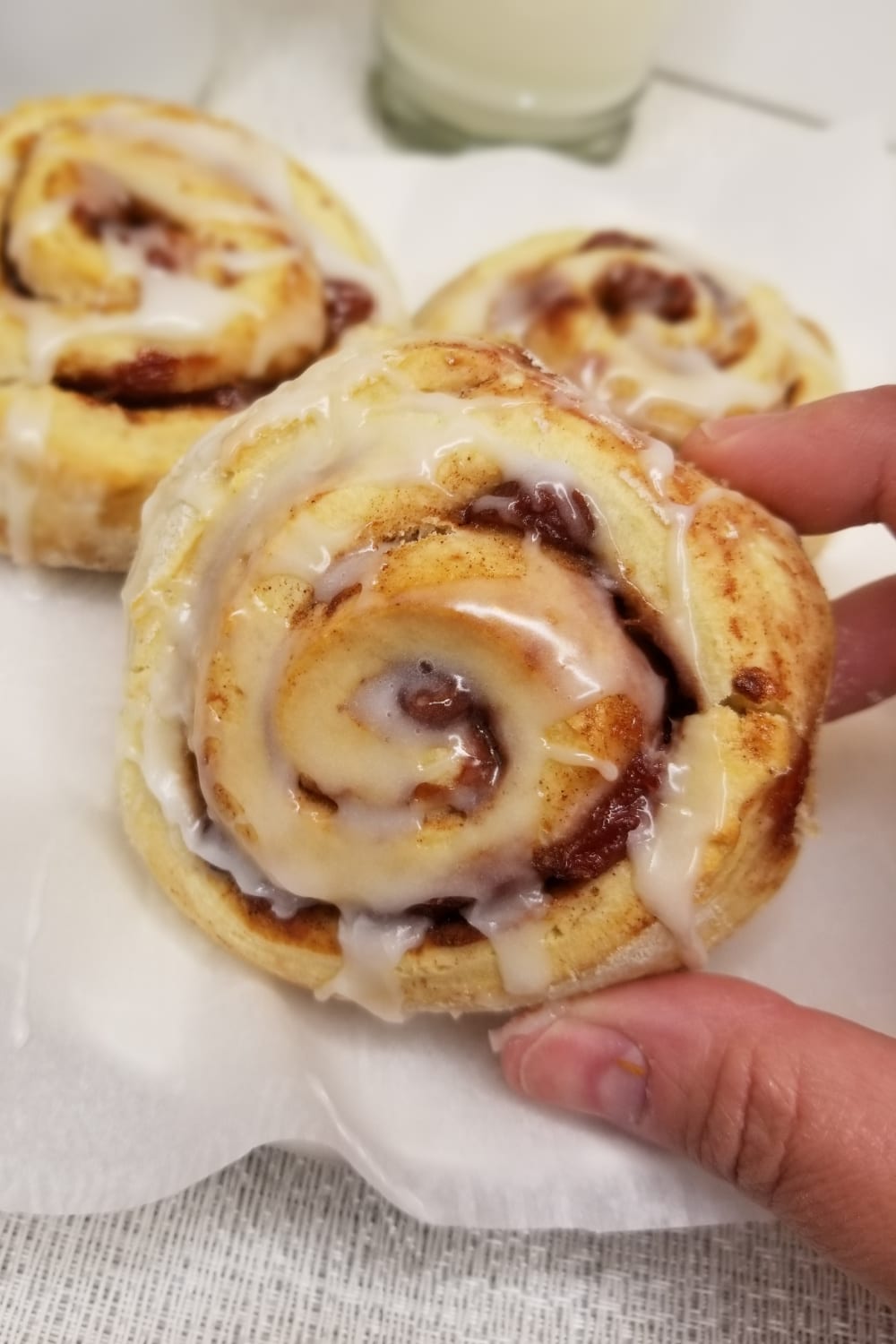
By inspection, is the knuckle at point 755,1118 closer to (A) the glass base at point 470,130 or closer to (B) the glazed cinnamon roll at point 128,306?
(B) the glazed cinnamon roll at point 128,306

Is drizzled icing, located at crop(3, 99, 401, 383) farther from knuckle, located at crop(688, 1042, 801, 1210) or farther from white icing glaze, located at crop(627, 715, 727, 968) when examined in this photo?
knuckle, located at crop(688, 1042, 801, 1210)

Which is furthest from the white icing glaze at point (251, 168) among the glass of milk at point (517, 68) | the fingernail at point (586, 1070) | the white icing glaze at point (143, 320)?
the fingernail at point (586, 1070)

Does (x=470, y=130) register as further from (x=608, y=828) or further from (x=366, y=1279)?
(x=366, y=1279)

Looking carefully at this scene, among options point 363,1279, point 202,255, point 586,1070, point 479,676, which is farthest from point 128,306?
point 363,1279

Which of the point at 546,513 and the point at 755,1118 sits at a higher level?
the point at 546,513

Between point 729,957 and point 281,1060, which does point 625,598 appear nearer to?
point 729,957

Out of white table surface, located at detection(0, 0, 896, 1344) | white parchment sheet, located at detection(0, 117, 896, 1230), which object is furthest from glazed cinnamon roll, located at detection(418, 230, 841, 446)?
white table surface, located at detection(0, 0, 896, 1344)
